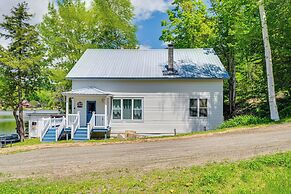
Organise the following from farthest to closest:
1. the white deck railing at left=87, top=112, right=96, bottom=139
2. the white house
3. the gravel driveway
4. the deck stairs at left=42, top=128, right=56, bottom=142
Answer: the white house < the white deck railing at left=87, top=112, right=96, bottom=139 < the deck stairs at left=42, top=128, right=56, bottom=142 < the gravel driveway

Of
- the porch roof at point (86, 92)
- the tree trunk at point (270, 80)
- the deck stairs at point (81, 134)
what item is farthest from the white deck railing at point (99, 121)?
the tree trunk at point (270, 80)

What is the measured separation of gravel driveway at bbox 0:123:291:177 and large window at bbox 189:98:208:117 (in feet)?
23.7

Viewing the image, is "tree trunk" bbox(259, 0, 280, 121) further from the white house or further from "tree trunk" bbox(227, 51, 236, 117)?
"tree trunk" bbox(227, 51, 236, 117)

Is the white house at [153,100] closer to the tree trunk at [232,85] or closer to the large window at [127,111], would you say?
the large window at [127,111]

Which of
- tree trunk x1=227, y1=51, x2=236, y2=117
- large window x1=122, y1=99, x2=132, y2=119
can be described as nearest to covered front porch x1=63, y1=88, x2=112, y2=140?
large window x1=122, y1=99, x2=132, y2=119

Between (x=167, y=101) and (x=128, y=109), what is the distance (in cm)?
269

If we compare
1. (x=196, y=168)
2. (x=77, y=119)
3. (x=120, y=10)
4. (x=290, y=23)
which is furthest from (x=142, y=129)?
(x=120, y=10)

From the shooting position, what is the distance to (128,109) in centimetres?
1917

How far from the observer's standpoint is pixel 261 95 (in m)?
23.6

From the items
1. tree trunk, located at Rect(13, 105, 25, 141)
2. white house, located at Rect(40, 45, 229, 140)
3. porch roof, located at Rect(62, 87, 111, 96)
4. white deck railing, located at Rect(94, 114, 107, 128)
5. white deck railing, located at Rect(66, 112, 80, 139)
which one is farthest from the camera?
tree trunk, located at Rect(13, 105, 25, 141)

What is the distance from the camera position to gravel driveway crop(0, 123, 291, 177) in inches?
313

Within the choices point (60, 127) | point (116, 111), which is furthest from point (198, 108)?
point (60, 127)

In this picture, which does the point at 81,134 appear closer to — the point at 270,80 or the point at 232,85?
the point at 270,80

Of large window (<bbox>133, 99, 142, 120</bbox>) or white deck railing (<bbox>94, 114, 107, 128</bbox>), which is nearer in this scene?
white deck railing (<bbox>94, 114, 107, 128</bbox>)
